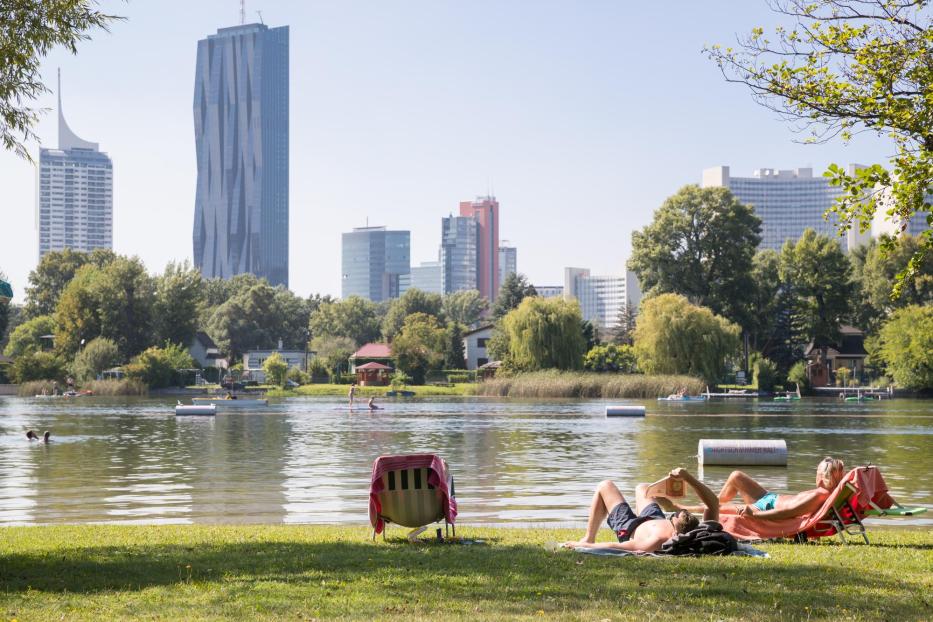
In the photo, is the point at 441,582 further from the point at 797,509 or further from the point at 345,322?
the point at 345,322

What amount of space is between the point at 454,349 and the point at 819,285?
3854 cm

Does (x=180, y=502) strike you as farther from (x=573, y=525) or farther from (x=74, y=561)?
(x=74, y=561)

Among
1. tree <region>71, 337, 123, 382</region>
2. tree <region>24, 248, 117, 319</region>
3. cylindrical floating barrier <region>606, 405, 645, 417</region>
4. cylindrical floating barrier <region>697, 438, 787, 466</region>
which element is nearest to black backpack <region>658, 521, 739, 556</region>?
cylindrical floating barrier <region>697, 438, 787, 466</region>

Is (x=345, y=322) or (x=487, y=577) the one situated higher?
(x=345, y=322)

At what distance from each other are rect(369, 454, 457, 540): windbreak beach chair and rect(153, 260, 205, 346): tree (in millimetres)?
96476

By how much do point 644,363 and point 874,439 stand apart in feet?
141

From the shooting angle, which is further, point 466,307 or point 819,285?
point 466,307

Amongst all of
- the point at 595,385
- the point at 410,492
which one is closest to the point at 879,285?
the point at 595,385

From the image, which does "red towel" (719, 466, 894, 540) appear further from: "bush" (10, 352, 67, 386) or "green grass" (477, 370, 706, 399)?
"bush" (10, 352, 67, 386)

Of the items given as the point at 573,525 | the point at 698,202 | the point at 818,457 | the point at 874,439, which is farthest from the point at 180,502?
the point at 698,202

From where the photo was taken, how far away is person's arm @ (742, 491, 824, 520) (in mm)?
11922

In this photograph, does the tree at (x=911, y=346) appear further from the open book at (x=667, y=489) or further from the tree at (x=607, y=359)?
the open book at (x=667, y=489)

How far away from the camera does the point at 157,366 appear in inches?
3735

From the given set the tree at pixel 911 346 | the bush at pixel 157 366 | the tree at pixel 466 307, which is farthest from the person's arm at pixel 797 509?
the tree at pixel 466 307
